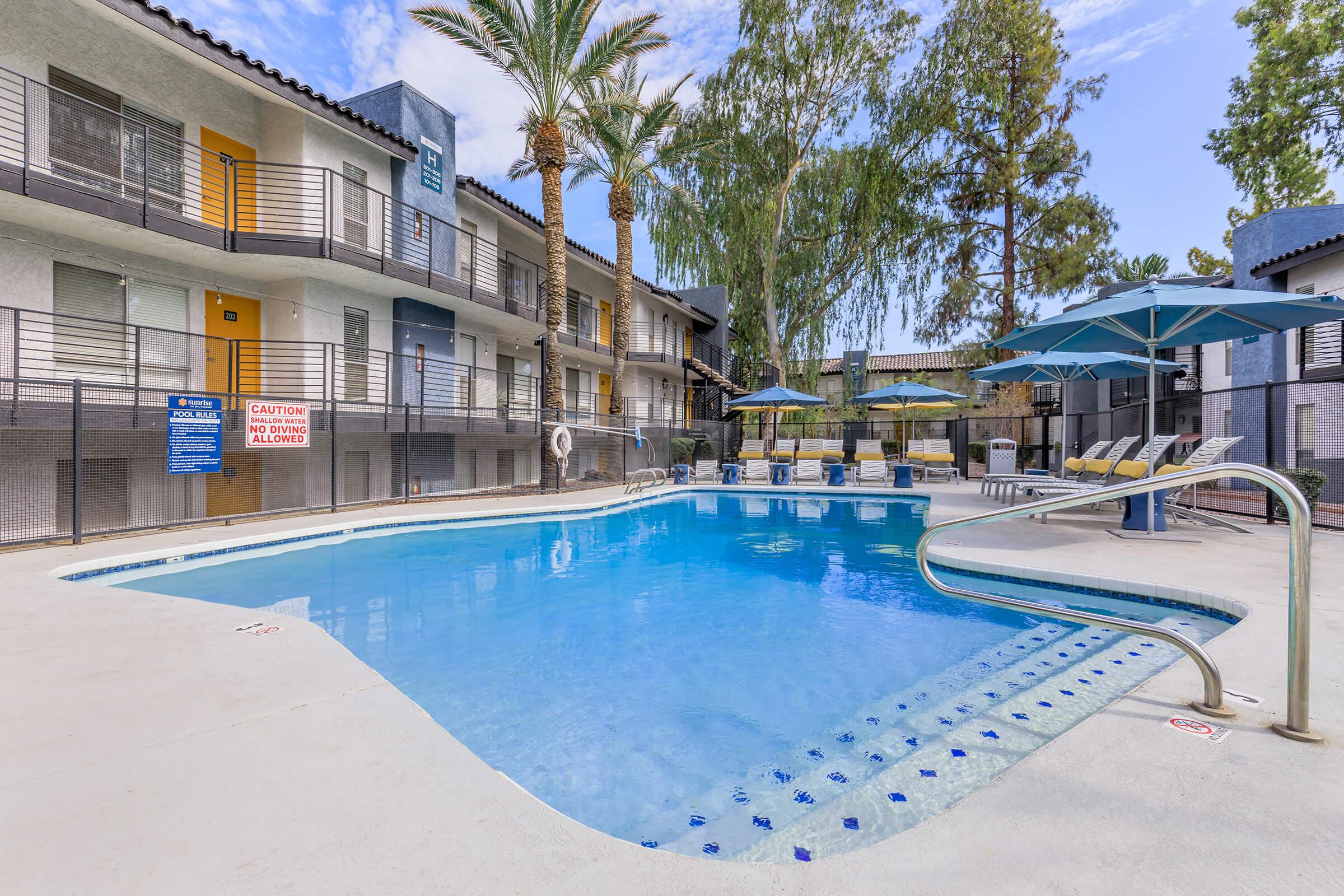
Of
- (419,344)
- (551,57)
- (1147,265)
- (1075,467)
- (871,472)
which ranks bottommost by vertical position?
(871,472)

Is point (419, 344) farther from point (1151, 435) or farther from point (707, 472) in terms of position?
point (1151, 435)

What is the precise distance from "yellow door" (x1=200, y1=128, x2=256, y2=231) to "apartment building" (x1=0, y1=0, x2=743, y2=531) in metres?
0.05

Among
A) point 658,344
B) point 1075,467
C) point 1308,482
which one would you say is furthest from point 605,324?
point 1308,482

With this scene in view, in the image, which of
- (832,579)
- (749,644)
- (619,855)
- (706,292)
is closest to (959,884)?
(619,855)

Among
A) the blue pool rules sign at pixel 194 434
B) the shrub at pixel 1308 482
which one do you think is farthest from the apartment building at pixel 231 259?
the shrub at pixel 1308 482

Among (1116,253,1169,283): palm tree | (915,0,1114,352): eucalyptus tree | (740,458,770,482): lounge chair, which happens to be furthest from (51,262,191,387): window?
(1116,253,1169,283): palm tree

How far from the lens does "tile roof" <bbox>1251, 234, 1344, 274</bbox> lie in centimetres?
1256

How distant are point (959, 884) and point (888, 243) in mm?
22961

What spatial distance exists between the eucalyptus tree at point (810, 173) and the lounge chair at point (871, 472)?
6503 mm

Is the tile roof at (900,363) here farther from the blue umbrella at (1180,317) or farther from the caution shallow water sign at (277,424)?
the caution shallow water sign at (277,424)

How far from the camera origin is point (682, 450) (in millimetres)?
20672

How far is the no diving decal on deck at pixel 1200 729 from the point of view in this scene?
2445 millimetres

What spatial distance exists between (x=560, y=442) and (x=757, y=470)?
6.68m

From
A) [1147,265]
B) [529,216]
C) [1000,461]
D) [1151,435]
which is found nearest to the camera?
[1151,435]
